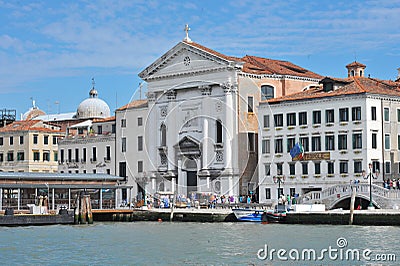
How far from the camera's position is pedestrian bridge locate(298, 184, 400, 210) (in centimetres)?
5172

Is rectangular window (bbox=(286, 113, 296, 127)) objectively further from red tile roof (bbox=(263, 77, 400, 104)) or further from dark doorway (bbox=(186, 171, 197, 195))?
dark doorway (bbox=(186, 171, 197, 195))

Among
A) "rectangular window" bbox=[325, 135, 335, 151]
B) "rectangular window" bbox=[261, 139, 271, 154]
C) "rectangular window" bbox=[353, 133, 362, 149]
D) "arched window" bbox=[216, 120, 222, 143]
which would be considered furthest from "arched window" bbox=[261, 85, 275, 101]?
"rectangular window" bbox=[353, 133, 362, 149]

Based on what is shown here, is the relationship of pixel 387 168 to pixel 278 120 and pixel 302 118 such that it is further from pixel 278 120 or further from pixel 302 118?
pixel 278 120

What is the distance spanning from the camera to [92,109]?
88.8 meters

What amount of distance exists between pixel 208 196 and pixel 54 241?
84.0 feet

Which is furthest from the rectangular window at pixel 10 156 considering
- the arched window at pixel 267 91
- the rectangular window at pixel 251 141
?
the arched window at pixel 267 91

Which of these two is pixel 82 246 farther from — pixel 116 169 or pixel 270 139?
pixel 116 169

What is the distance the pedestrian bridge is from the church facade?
9.35m

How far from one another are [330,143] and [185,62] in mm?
13461

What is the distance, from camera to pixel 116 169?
74.4 metres

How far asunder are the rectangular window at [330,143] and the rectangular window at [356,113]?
1838 mm

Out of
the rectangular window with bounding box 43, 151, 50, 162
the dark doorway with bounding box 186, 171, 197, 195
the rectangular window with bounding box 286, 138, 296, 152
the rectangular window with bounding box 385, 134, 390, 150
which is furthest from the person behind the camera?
the rectangular window with bounding box 43, 151, 50, 162

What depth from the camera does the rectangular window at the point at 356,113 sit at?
190 ft

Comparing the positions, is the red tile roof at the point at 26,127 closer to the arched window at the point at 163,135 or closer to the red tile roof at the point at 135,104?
the red tile roof at the point at 135,104
